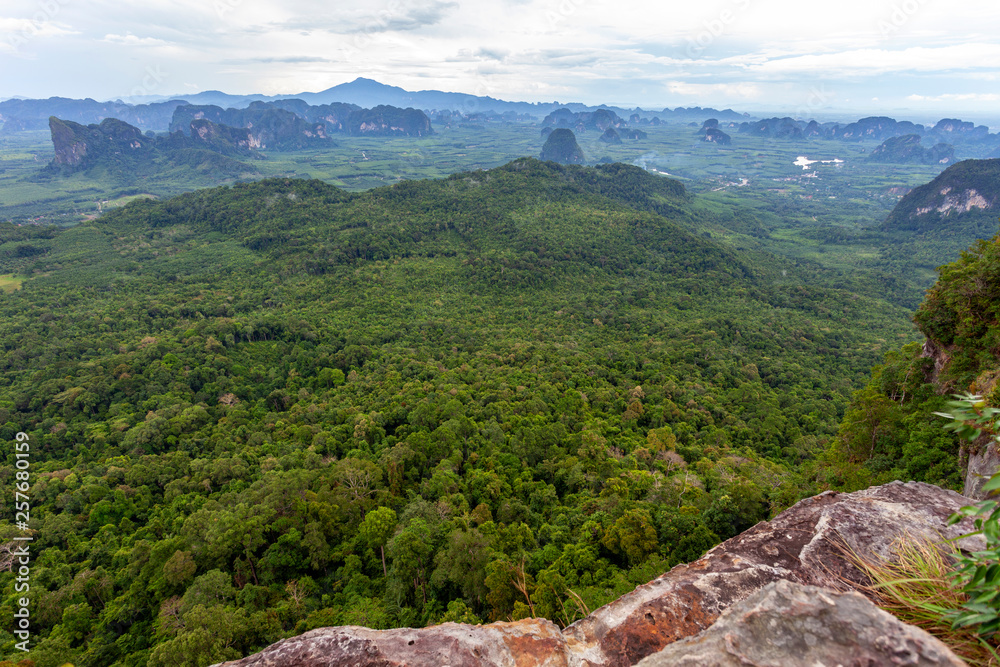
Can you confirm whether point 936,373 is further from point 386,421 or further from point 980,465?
point 386,421

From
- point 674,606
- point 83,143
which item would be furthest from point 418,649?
point 83,143

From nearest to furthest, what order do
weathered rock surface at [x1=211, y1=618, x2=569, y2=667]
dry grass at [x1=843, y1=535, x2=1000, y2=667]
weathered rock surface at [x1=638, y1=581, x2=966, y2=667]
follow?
dry grass at [x1=843, y1=535, x2=1000, y2=667]
weathered rock surface at [x1=638, y1=581, x2=966, y2=667]
weathered rock surface at [x1=211, y1=618, x2=569, y2=667]

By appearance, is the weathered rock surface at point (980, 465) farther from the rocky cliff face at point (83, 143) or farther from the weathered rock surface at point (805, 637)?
the rocky cliff face at point (83, 143)

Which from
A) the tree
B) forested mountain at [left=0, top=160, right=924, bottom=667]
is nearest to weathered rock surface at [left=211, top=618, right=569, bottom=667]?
forested mountain at [left=0, top=160, right=924, bottom=667]

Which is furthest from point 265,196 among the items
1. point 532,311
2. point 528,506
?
point 528,506

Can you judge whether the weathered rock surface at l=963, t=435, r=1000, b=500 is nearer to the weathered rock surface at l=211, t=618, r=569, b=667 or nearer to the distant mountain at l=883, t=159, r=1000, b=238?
the weathered rock surface at l=211, t=618, r=569, b=667
